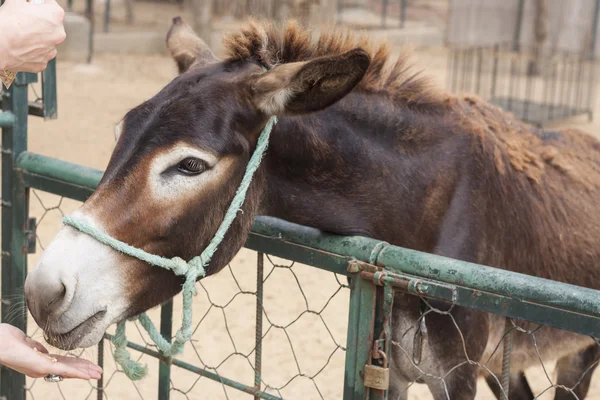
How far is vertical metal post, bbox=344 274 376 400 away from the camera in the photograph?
6.69 feet

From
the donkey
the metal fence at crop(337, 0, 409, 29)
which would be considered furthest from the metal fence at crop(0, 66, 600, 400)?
the metal fence at crop(337, 0, 409, 29)

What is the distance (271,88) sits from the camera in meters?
2.19

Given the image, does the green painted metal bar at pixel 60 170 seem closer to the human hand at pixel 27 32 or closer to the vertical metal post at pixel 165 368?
the vertical metal post at pixel 165 368

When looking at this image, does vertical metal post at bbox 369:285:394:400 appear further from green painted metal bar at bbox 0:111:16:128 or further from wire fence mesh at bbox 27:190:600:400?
green painted metal bar at bbox 0:111:16:128

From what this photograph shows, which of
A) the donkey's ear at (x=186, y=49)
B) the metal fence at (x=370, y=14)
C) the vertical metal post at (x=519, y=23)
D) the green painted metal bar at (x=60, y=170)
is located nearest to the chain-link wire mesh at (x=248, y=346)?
the green painted metal bar at (x=60, y=170)

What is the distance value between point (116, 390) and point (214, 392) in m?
0.50

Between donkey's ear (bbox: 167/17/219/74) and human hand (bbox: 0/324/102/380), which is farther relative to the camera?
donkey's ear (bbox: 167/17/219/74)

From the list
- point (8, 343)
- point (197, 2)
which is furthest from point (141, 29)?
point (8, 343)

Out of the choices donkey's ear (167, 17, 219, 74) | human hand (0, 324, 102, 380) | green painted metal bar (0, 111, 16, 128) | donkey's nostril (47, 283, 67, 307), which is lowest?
human hand (0, 324, 102, 380)

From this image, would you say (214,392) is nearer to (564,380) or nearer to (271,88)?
(564,380)

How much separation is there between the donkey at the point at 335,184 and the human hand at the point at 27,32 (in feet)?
0.99

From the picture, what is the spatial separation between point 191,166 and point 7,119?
3.28 feet

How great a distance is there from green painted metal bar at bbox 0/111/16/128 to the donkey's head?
2.43ft

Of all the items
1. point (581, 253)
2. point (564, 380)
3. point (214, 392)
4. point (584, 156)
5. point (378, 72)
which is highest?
point (378, 72)
